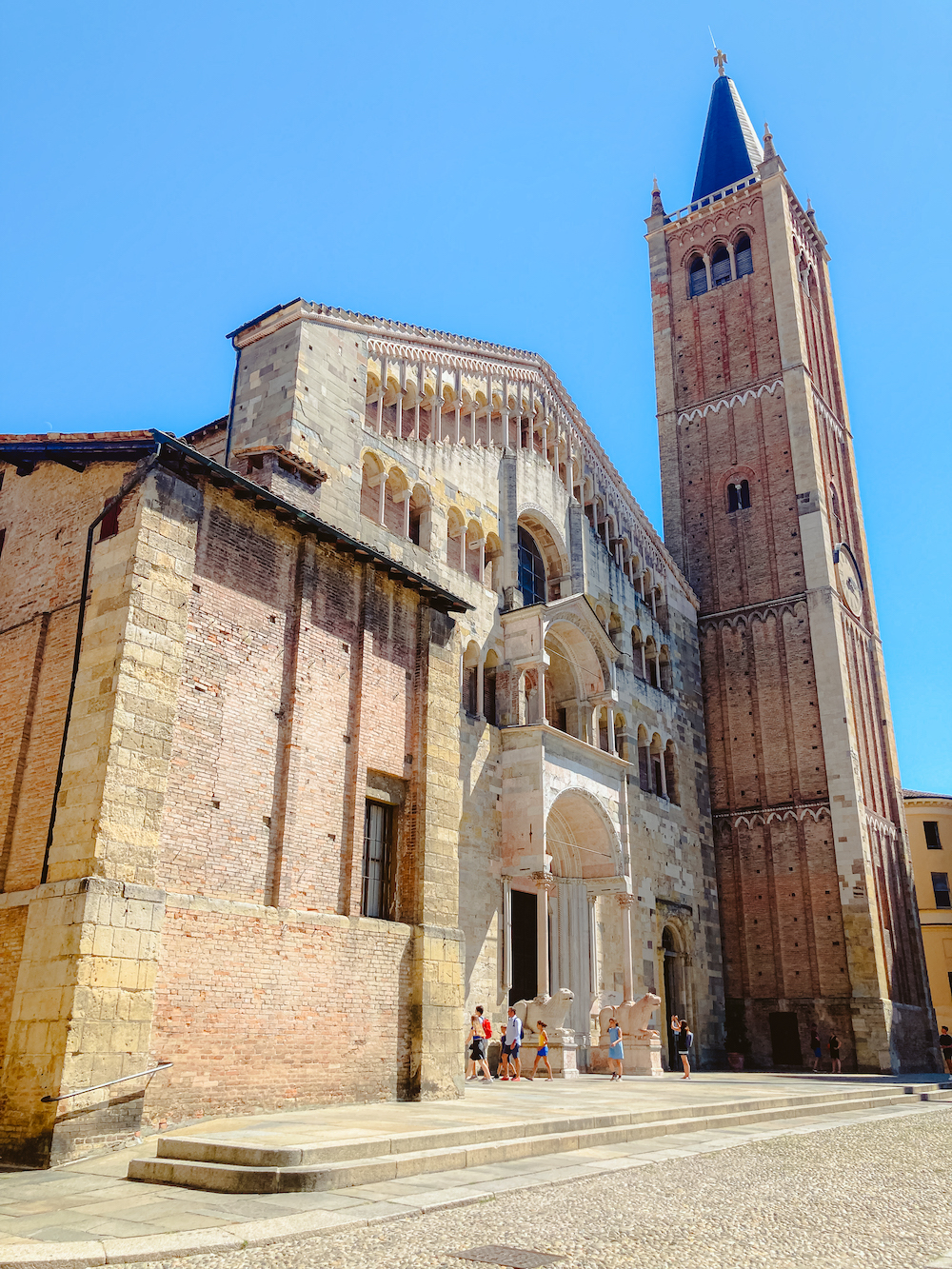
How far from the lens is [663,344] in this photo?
39938mm

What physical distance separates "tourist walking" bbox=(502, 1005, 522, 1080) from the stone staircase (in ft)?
22.7

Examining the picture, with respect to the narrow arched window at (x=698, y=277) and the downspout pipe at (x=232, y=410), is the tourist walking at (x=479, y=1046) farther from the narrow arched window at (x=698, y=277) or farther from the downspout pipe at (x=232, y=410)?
the narrow arched window at (x=698, y=277)

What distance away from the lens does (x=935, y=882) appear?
47469 mm

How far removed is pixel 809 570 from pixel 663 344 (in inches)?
470

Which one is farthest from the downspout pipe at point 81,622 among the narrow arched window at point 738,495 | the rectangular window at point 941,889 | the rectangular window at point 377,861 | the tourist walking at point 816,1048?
the rectangular window at point 941,889

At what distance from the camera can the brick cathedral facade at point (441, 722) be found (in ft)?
36.3

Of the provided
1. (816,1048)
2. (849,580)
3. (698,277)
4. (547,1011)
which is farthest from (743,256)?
(547,1011)

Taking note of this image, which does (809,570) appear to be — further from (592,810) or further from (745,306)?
(592,810)

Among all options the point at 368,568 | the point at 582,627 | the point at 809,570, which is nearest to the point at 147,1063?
the point at 368,568

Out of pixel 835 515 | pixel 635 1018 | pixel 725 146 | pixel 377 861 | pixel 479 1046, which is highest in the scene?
pixel 725 146

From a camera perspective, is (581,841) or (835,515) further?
(835,515)

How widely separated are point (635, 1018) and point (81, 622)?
1559cm

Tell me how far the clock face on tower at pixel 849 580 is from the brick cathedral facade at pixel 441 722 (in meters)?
0.25

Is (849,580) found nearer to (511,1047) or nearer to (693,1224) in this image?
(511,1047)
